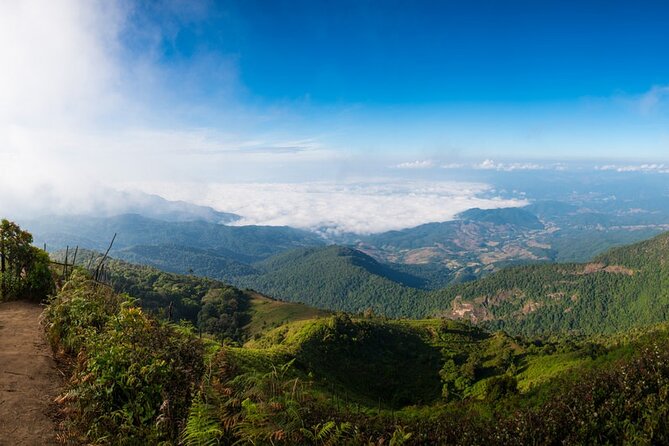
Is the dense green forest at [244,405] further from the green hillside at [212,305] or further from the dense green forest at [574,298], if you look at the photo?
the dense green forest at [574,298]

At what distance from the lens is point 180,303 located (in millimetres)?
91875

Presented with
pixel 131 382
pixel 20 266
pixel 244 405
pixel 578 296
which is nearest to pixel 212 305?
pixel 20 266

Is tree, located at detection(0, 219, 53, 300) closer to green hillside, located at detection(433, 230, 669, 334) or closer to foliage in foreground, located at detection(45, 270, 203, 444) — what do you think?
foliage in foreground, located at detection(45, 270, 203, 444)

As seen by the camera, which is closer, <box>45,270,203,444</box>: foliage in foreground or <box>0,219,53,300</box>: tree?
<box>45,270,203,444</box>: foliage in foreground

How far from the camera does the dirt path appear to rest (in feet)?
A: 19.6

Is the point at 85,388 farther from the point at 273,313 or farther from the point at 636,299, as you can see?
the point at 636,299

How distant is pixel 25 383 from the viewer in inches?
289

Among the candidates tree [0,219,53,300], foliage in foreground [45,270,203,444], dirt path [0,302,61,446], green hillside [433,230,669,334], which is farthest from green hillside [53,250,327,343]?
green hillside [433,230,669,334]

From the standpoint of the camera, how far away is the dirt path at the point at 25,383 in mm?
5965

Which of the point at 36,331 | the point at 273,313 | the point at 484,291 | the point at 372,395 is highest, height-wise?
the point at 36,331

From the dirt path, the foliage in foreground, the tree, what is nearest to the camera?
the foliage in foreground

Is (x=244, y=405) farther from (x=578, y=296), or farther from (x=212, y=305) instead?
(x=578, y=296)

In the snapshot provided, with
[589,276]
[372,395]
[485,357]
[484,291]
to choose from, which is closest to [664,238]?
[589,276]

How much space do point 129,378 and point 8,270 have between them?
10.8 meters
